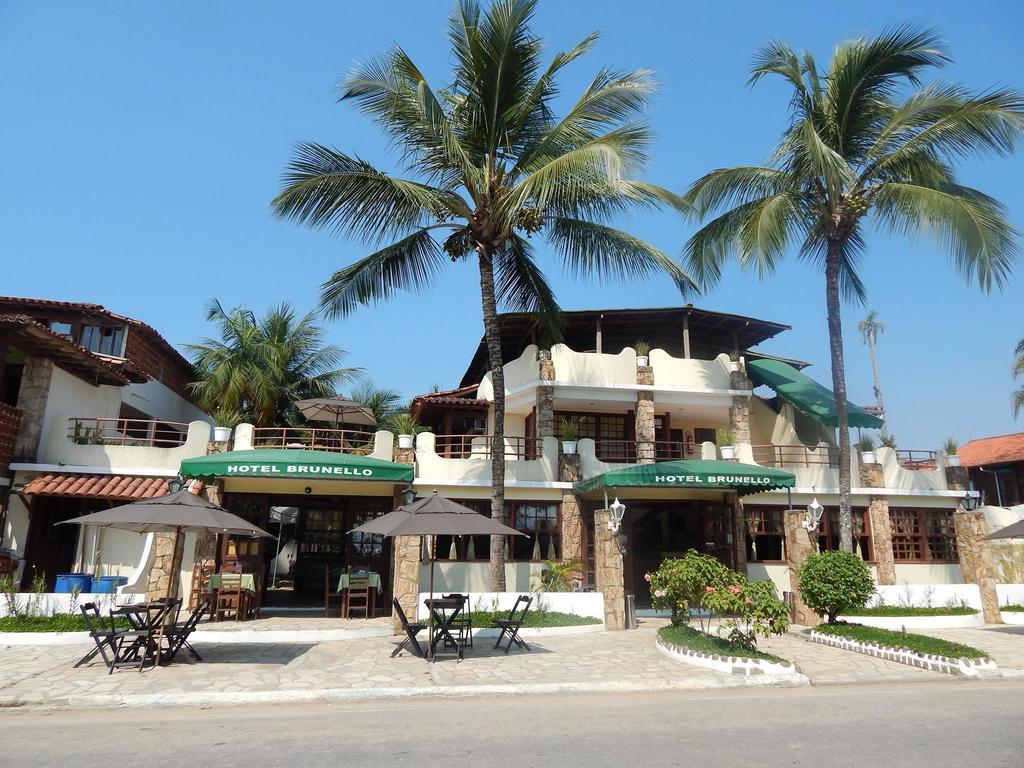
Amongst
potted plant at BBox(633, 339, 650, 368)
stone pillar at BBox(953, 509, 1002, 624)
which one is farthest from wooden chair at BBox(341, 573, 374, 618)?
stone pillar at BBox(953, 509, 1002, 624)

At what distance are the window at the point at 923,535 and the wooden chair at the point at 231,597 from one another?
17.2 m

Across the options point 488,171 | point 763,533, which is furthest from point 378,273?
point 763,533

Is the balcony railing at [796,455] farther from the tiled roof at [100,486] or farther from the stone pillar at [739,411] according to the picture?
the tiled roof at [100,486]

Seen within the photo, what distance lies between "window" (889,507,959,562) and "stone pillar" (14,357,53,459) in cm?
2270

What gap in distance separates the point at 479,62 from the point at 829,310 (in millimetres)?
10327

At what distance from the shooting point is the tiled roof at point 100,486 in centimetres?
1483

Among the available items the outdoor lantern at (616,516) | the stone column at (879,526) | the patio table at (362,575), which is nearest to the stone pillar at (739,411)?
the stone column at (879,526)

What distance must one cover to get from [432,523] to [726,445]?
11.2 m

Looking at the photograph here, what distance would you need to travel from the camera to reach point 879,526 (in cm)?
1848

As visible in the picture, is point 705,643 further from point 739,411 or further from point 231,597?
point 739,411

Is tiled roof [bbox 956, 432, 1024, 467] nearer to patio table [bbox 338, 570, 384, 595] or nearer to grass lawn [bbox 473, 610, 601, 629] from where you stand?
grass lawn [bbox 473, 610, 601, 629]

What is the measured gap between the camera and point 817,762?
5.46 m

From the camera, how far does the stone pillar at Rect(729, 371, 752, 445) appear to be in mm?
19516

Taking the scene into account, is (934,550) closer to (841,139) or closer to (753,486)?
(753,486)
